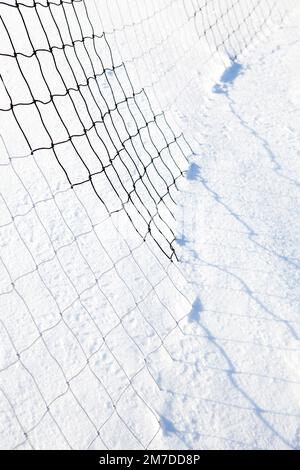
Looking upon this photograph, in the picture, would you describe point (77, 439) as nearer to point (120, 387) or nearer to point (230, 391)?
point (120, 387)

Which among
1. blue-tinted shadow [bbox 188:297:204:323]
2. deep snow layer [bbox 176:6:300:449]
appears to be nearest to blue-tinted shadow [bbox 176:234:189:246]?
deep snow layer [bbox 176:6:300:449]

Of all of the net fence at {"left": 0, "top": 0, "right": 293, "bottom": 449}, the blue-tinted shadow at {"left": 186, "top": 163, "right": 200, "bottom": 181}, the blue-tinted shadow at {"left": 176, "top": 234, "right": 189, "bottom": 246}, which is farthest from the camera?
the blue-tinted shadow at {"left": 186, "top": 163, "right": 200, "bottom": 181}

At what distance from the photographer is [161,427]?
2.34 metres

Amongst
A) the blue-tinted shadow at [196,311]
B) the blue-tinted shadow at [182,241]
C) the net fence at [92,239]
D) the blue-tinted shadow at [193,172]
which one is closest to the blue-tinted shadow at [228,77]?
the net fence at [92,239]

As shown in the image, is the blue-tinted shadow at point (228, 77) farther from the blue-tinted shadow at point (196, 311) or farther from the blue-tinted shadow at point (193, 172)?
the blue-tinted shadow at point (196, 311)

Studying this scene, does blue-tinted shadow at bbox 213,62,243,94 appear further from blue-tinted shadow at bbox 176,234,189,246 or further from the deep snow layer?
blue-tinted shadow at bbox 176,234,189,246

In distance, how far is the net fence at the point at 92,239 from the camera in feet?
7.69

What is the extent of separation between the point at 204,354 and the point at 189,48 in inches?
153

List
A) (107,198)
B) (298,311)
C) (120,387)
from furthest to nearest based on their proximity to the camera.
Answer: (107,198)
(298,311)
(120,387)

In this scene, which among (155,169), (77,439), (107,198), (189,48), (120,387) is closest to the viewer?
(77,439)

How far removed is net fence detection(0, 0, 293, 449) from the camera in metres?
2.34

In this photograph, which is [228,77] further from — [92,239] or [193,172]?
[92,239]

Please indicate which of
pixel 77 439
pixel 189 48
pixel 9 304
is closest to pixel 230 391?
pixel 77 439

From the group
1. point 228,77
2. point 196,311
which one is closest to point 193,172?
point 196,311
